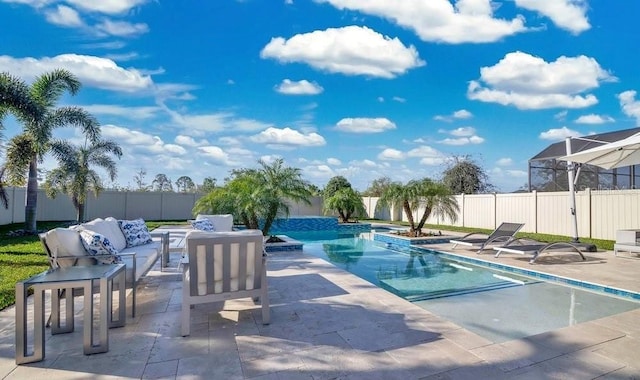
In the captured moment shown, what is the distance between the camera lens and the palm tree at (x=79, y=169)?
13516 millimetres

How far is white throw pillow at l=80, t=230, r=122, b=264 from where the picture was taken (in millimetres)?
3943

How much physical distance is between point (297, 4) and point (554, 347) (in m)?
10.6

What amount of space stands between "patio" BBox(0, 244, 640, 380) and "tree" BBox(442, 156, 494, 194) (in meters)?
22.0

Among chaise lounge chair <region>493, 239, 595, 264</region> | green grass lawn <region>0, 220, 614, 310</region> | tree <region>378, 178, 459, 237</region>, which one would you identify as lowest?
green grass lawn <region>0, 220, 614, 310</region>

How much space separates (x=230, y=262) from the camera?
3.62 meters

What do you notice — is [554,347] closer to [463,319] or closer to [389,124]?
[463,319]

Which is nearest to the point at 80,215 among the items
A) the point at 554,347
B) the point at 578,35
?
the point at 554,347

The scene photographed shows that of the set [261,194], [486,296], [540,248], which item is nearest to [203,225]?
[261,194]

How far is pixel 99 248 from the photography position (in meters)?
4.01

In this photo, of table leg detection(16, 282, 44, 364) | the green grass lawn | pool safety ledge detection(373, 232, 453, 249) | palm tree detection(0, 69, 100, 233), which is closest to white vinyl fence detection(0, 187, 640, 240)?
the green grass lawn

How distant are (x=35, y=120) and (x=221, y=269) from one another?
10.3 m

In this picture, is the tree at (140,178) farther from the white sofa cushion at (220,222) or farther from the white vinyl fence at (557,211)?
the white vinyl fence at (557,211)

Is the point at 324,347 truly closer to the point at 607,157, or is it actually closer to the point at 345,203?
the point at 607,157

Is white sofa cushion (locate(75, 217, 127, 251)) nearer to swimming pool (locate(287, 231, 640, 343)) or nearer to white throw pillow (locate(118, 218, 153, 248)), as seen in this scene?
white throw pillow (locate(118, 218, 153, 248))
